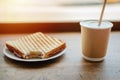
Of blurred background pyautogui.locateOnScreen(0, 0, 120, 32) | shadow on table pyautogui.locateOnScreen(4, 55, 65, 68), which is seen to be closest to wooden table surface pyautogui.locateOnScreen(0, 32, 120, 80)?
shadow on table pyautogui.locateOnScreen(4, 55, 65, 68)

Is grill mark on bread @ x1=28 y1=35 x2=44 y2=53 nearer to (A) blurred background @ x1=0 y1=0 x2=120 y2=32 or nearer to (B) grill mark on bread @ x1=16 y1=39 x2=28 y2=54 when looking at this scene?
(B) grill mark on bread @ x1=16 y1=39 x2=28 y2=54

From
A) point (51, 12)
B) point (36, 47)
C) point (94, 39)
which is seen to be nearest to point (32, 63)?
point (36, 47)

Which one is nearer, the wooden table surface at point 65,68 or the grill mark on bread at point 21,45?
the wooden table surface at point 65,68

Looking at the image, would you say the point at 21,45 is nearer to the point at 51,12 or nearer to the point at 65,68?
the point at 65,68

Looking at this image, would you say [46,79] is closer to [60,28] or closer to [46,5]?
[60,28]

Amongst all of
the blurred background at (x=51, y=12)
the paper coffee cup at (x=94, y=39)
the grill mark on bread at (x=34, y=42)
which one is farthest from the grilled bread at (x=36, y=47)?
the blurred background at (x=51, y=12)

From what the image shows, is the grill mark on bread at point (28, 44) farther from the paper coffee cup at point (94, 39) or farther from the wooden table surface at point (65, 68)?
the paper coffee cup at point (94, 39)
